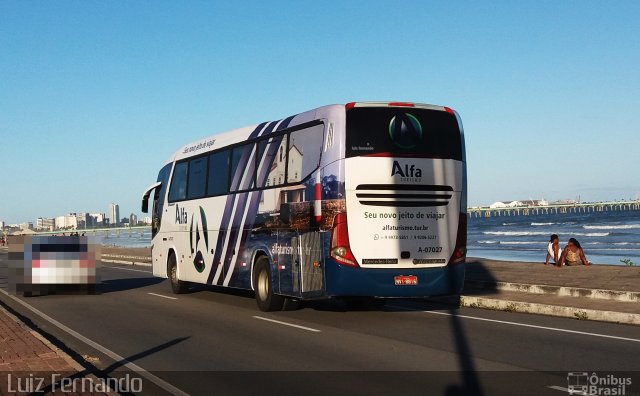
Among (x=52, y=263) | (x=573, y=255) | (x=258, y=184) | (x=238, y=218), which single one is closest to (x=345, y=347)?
(x=258, y=184)

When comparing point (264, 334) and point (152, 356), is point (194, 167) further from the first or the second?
point (152, 356)

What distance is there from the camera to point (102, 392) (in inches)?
290

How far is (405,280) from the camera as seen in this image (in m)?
13.4

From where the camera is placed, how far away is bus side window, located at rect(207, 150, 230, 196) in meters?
17.8

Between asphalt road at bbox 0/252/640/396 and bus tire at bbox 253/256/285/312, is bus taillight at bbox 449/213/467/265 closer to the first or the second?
asphalt road at bbox 0/252/640/396

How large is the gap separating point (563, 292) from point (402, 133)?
5.48 metres

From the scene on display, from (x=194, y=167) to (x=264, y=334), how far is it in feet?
28.0

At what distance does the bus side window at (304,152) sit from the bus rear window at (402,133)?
72cm

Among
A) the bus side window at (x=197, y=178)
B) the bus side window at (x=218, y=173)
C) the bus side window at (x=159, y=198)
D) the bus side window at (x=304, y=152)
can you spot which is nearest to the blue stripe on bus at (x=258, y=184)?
the bus side window at (x=304, y=152)

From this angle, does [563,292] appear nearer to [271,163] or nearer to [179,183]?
[271,163]

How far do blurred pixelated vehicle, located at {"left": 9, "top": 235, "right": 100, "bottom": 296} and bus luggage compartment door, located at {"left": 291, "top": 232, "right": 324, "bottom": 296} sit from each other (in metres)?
8.42

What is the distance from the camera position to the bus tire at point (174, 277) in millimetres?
21344

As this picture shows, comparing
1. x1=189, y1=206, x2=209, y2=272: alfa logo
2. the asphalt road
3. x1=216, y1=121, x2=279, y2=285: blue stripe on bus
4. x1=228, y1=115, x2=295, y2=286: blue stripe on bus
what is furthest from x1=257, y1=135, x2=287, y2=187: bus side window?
x1=189, y1=206, x2=209, y2=272: alfa logo

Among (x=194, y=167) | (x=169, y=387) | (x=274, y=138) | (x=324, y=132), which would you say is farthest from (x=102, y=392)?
(x=194, y=167)
